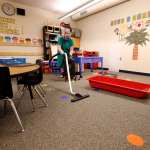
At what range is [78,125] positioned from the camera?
161cm

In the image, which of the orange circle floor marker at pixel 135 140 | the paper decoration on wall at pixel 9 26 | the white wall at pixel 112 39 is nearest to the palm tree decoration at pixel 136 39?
the white wall at pixel 112 39

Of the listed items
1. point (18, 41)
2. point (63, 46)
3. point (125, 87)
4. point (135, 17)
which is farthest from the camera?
point (18, 41)

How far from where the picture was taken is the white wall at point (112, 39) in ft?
16.1

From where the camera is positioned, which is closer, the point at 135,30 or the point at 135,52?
the point at 135,30

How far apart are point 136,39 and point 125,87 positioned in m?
3.20

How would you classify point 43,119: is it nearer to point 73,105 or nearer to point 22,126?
point 22,126

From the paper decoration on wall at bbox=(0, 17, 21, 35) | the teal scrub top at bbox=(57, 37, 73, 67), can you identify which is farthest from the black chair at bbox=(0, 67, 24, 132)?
the paper decoration on wall at bbox=(0, 17, 21, 35)

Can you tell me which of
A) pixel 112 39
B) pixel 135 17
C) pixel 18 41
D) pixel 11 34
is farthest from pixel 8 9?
pixel 135 17

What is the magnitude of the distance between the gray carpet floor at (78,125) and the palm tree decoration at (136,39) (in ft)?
10.5

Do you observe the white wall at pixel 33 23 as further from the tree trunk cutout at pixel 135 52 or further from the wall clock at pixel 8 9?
the tree trunk cutout at pixel 135 52

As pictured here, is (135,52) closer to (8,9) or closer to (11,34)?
(11,34)

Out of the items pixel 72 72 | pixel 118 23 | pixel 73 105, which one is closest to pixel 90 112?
pixel 73 105

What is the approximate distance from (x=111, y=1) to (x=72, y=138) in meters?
5.48

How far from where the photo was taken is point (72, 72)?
4.29 m
